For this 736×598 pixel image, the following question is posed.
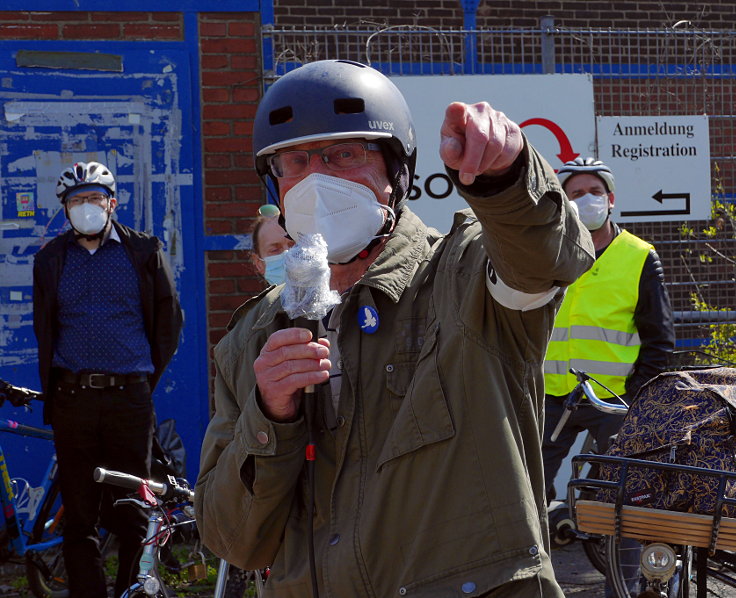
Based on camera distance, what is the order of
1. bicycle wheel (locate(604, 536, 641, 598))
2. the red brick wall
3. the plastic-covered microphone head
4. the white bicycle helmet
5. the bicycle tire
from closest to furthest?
the plastic-covered microphone head → the bicycle tire → bicycle wheel (locate(604, 536, 641, 598)) → the white bicycle helmet → the red brick wall

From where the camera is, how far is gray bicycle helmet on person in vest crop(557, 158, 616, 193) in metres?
5.99

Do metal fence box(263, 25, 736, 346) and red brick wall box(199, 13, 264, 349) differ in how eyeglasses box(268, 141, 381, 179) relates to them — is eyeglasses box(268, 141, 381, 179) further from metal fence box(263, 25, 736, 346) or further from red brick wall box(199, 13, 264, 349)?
metal fence box(263, 25, 736, 346)

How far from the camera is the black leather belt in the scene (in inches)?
227

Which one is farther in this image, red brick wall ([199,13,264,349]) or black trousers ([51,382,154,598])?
red brick wall ([199,13,264,349])

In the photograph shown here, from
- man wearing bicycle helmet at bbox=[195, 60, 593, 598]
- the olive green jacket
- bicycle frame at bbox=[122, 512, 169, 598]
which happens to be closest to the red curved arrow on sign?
bicycle frame at bbox=[122, 512, 169, 598]

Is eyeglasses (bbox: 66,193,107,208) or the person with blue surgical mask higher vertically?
eyeglasses (bbox: 66,193,107,208)

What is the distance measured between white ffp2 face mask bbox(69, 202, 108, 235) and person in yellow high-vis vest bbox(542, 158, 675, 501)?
8.44 feet

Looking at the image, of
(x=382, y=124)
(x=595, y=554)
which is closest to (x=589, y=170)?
(x=595, y=554)

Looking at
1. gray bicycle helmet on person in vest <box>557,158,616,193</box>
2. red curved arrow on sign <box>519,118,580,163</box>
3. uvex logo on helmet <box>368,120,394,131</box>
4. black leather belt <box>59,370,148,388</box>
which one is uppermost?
red curved arrow on sign <box>519,118,580,163</box>

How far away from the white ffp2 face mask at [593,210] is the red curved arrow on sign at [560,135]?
53.0 inches

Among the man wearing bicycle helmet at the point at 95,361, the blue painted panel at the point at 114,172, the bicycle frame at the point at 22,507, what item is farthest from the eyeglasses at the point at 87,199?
the bicycle frame at the point at 22,507

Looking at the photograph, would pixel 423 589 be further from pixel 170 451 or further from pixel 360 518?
pixel 170 451

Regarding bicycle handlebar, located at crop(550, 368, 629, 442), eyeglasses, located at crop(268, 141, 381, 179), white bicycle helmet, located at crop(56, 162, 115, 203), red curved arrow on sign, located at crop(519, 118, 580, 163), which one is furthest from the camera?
red curved arrow on sign, located at crop(519, 118, 580, 163)

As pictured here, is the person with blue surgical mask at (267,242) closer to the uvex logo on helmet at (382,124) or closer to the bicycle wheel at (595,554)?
the bicycle wheel at (595,554)
